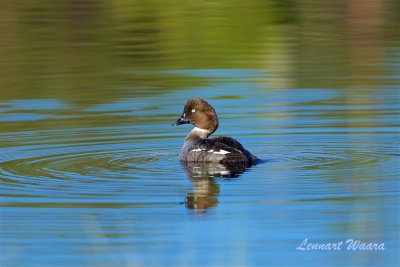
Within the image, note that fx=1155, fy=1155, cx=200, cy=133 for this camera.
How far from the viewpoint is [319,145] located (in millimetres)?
12266

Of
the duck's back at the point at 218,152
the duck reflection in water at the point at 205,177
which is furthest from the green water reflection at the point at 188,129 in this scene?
the duck's back at the point at 218,152

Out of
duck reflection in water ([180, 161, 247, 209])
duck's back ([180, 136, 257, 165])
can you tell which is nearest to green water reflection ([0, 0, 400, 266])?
duck reflection in water ([180, 161, 247, 209])

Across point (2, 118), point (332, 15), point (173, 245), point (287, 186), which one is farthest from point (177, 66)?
point (173, 245)

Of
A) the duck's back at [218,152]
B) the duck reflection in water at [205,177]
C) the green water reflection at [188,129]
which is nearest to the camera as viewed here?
the green water reflection at [188,129]

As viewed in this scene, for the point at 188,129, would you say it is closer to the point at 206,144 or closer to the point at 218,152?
the point at 206,144

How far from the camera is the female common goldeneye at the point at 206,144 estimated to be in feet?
37.0

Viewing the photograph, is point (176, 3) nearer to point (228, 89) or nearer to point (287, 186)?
point (228, 89)

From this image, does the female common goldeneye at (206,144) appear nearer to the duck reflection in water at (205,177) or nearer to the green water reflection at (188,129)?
the duck reflection in water at (205,177)

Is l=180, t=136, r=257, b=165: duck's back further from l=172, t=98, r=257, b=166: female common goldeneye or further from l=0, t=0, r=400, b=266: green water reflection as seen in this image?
l=0, t=0, r=400, b=266: green water reflection

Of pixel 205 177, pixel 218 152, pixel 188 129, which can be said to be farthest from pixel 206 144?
pixel 188 129

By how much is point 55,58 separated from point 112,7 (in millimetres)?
8265

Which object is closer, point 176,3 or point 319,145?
point 319,145

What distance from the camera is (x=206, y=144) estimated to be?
11.7 m

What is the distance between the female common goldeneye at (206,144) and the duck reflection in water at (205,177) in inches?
2.7
